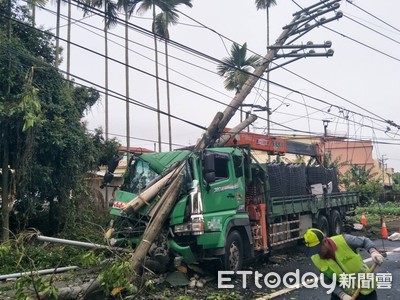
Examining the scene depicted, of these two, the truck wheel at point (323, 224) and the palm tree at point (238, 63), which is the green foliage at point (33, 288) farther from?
the palm tree at point (238, 63)

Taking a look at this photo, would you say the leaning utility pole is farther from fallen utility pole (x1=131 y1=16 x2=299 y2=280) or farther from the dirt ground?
the dirt ground

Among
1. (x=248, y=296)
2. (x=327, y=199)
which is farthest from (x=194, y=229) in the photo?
(x=327, y=199)

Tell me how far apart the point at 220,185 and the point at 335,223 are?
742 cm

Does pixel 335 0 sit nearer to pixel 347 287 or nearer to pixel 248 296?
pixel 248 296

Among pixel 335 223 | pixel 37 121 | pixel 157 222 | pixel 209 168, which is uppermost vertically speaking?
pixel 37 121

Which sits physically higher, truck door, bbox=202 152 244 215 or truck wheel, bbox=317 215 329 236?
truck door, bbox=202 152 244 215

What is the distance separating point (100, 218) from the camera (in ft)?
47.3

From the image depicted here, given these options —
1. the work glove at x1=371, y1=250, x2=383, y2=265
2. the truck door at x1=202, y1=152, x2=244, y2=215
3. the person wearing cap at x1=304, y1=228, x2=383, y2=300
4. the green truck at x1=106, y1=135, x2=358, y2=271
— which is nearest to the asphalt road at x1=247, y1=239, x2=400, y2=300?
the green truck at x1=106, y1=135, x2=358, y2=271

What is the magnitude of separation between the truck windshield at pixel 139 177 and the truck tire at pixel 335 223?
7.62 metres

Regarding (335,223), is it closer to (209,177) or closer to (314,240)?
(209,177)

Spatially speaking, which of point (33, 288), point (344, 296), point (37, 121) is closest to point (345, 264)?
point (344, 296)

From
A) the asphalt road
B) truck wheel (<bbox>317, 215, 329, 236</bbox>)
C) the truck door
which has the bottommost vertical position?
the asphalt road

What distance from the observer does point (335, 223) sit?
15.5 metres

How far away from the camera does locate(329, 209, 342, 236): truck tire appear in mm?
15273
